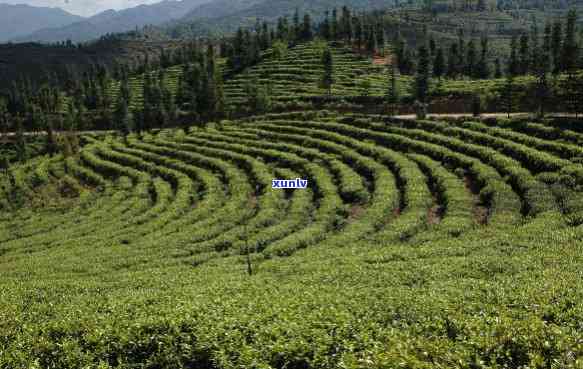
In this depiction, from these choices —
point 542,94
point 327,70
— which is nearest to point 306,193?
point 542,94

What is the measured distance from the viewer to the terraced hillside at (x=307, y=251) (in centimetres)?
1182

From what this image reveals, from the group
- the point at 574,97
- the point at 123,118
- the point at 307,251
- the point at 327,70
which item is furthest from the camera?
the point at 123,118

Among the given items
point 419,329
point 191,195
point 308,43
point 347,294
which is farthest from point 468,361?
point 308,43

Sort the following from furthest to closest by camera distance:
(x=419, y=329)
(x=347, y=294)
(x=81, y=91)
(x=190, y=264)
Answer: (x=81, y=91)
(x=190, y=264)
(x=347, y=294)
(x=419, y=329)

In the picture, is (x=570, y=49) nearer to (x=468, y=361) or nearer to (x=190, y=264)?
(x=190, y=264)

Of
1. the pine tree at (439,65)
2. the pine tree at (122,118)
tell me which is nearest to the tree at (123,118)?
the pine tree at (122,118)

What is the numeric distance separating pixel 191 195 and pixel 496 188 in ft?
96.4

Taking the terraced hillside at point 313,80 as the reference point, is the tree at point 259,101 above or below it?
below

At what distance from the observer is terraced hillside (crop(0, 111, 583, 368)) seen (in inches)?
465

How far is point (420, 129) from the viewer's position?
200ft

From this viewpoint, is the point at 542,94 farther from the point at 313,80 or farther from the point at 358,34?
the point at 358,34

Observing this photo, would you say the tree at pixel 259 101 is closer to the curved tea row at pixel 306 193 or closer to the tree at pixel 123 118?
the curved tea row at pixel 306 193

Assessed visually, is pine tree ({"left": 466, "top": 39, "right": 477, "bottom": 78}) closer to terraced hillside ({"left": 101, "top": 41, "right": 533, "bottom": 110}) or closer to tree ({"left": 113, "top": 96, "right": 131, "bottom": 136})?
terraced hillside ({"left": 101, "top": 41, "right": 533, "bottom": 110})

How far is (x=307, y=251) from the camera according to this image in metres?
30.8
